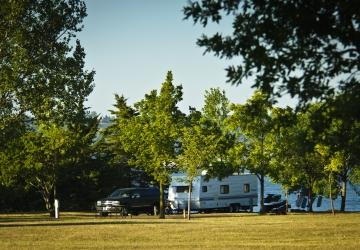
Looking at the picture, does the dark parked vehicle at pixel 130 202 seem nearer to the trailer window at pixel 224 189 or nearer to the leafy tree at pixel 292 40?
the trailer window at pixel 224 189

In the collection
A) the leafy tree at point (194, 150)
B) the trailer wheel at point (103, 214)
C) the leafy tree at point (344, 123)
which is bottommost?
the trailer wheel at point (103, 214)

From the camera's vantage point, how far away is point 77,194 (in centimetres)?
5766

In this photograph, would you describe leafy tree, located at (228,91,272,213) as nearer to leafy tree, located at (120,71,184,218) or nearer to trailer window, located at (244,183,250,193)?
trailer window, located at (244,183,250,193)

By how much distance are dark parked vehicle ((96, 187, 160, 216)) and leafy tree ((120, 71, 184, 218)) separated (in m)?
3.69

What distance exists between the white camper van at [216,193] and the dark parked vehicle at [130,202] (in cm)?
306

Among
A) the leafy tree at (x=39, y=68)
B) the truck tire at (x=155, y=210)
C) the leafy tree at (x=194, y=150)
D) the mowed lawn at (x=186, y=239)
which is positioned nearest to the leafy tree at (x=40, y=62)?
the leafy tree at (x=39, y=68)

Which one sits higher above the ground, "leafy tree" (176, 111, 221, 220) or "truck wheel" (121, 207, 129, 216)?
"leafy tree" (176, 111, 221, 220)

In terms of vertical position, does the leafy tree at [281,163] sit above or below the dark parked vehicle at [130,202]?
above

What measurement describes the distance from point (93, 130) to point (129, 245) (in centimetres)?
3996

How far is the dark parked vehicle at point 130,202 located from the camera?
147 feet

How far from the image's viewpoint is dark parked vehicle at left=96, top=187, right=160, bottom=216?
147 ft

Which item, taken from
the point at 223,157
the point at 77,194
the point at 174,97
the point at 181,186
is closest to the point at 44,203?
the point at 77,194

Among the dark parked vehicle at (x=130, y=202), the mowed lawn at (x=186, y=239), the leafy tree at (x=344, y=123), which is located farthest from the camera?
the dark parked vehicle at (x=130, y=202)

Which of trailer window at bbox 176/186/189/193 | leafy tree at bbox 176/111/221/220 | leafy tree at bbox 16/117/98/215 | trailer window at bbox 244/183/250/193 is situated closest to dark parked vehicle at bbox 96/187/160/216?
trailer window at bbox 176/186/189/193
